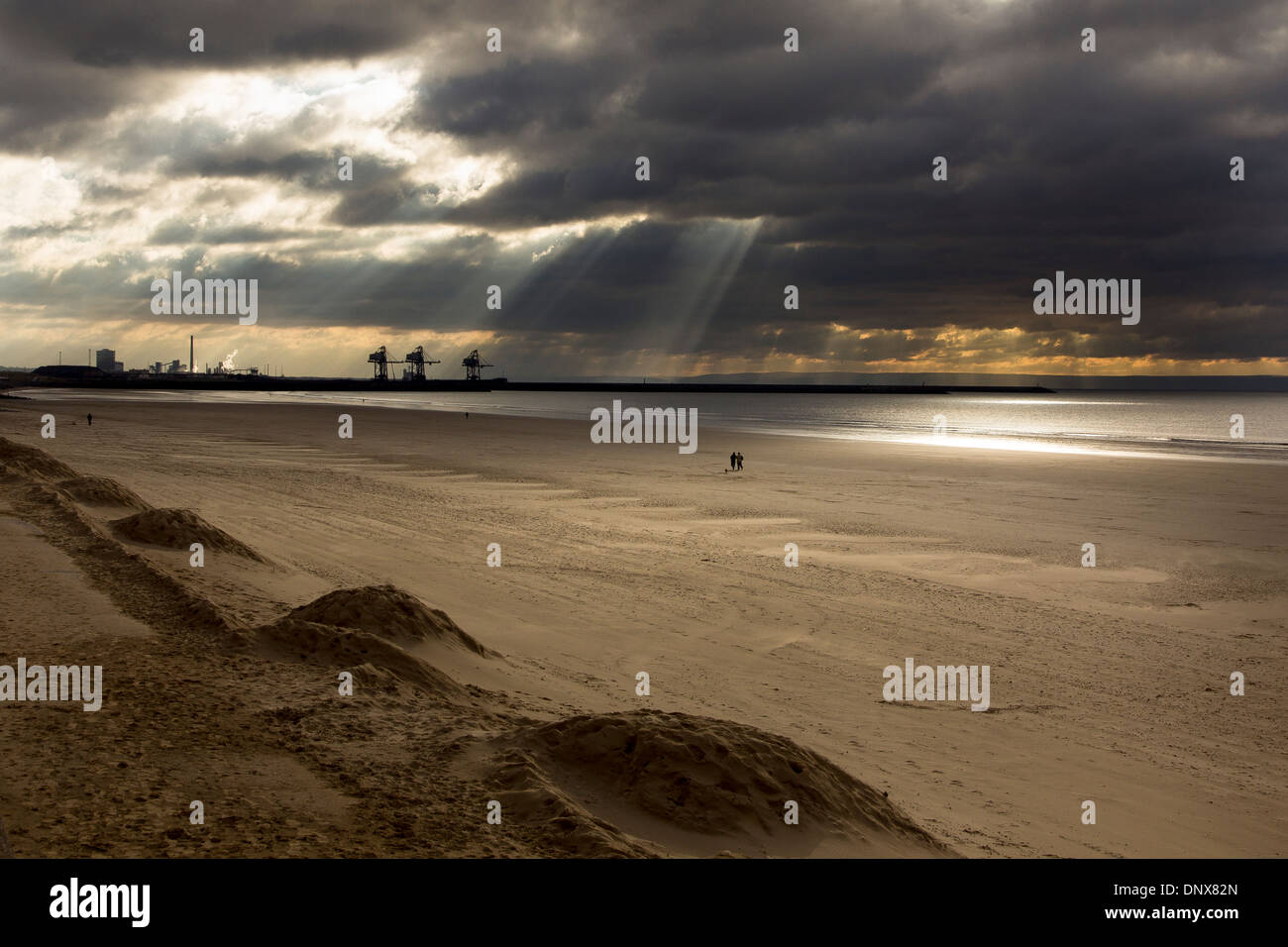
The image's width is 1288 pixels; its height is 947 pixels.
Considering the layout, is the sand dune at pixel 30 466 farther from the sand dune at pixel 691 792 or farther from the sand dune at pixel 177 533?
the sand dune at pixel 691 792

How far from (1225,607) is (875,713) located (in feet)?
28.4

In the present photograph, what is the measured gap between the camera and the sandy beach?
18.1ft

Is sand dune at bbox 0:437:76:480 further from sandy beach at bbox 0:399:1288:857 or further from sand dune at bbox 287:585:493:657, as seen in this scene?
sand dune at bbox 287:585:493:657

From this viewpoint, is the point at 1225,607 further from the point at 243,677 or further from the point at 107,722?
the point at 107,722

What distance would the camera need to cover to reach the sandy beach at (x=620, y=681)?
18.1ft

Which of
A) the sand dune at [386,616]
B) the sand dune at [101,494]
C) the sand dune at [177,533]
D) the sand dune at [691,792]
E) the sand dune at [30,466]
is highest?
the sand dune at [30,466]

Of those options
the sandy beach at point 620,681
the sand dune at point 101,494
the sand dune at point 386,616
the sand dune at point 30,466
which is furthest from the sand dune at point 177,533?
the sand dune at point 30,466

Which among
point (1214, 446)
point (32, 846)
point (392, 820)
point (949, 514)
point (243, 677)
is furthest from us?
point (1214, 446)

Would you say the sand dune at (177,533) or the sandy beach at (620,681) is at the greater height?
the sand dune at (177,533)

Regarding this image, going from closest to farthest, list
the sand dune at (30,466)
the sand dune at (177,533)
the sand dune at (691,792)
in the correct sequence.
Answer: the sand dune at (691,792) < the sand dune at (177,533) < the sand dune at (30,466)

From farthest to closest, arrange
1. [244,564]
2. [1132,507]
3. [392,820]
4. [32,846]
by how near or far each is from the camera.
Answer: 1. [1132,507]
2. [244,564]
3. [392,820]
4. [32,846]

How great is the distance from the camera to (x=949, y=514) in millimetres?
24219

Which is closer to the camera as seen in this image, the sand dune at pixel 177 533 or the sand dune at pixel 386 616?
the sand dune at pixel 386 616

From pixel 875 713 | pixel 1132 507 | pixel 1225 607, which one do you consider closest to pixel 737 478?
pixel 1132 507
